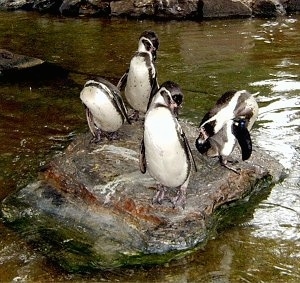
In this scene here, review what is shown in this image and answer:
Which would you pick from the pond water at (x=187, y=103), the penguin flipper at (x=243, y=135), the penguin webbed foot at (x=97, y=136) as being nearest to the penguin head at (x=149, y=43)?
the penguin webbed foot at (x=97, y=136)

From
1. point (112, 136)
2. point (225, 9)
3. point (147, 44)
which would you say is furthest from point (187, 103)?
point (225, 9)

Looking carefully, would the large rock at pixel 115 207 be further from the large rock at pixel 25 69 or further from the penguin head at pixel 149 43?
the large rock at pixel 25 69

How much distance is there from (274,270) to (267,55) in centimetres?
604

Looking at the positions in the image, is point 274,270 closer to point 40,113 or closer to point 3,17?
point 40,113

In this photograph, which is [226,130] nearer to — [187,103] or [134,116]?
[134,116]

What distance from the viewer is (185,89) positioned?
6.89 meters

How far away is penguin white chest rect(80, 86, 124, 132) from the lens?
14.2 ft

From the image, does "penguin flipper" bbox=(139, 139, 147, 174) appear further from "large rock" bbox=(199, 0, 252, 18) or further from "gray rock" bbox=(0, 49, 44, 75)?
"large rock" bbox=(199, 0, 252, 18)

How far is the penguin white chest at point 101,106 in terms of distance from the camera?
14.2 ft

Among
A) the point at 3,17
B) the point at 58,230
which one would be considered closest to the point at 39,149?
the point at 58,230

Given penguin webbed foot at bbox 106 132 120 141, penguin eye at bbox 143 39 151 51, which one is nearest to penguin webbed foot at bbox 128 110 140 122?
penguin webbed foot at bbox 106 132 120 141

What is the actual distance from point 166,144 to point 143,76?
4.51 feet

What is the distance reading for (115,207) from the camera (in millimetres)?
3662

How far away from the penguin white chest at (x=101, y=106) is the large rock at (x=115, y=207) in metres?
0.19
